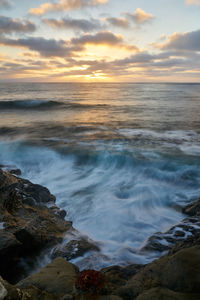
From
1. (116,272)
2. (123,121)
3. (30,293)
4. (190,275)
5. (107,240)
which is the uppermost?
(123,121)

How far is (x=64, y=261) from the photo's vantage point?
3.43m

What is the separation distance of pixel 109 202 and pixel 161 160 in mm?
3876

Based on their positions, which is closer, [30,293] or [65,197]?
[30,293]

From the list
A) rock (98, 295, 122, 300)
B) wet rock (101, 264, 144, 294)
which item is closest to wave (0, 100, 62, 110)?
wet rock (101, 264, 144, 294)

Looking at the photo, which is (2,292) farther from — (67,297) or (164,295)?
(164,295)

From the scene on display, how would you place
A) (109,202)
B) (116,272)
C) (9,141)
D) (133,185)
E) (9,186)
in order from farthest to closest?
(9,141) → (133,185) → (109,202) → (9,186) → (116,272)

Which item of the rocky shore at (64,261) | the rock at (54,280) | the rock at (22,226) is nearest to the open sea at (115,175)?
the rocky shore at (64,261)

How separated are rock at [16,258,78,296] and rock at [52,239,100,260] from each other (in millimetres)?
1082

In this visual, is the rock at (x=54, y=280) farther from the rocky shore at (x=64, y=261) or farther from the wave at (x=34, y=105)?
the wave at (x=34, y=105)

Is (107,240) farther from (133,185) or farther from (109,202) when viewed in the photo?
(133,185)

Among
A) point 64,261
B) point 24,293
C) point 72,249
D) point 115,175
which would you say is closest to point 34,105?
point 115,175

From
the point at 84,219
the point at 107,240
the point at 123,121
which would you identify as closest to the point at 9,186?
the point at 84,219

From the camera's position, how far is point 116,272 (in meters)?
3.49

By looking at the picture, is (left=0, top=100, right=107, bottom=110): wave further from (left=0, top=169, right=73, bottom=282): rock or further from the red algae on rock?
the red algae on rock
